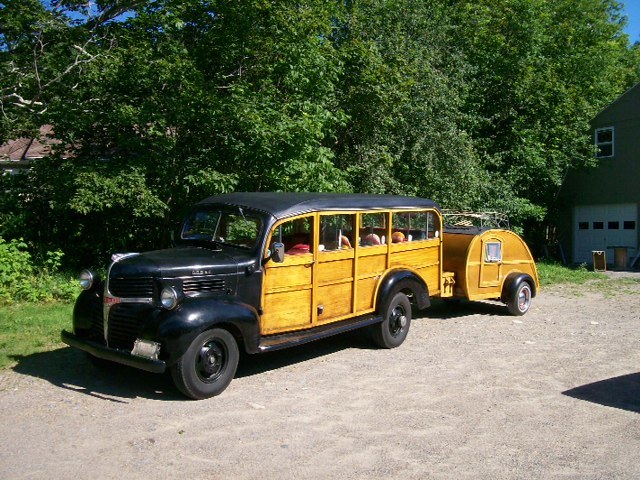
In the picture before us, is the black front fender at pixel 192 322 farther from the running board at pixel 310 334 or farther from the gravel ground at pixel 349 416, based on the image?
the gravel ground at pixel 349 416

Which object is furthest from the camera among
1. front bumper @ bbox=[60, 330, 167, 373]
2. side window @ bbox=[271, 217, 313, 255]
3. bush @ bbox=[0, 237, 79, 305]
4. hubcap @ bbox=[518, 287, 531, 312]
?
hubcap @ bbox=[518, 287, 531, 312]

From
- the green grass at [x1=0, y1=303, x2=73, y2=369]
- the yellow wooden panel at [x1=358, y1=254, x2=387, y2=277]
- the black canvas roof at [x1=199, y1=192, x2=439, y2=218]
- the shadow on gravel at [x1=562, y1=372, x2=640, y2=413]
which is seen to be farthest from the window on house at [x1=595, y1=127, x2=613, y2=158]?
A: the green grass at [x1=0, y1=303, x2=73, y2=369]

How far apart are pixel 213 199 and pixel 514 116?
52.6ft

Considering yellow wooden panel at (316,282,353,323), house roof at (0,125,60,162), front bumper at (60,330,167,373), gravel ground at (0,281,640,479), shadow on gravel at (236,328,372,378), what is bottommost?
gravel ground at (0,281,640,479)

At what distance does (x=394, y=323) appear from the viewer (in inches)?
346

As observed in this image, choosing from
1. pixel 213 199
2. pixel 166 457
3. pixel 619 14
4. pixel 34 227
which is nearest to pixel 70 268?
pixel 34 227

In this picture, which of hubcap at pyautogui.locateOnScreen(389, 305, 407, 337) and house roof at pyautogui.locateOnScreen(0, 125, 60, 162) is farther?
house roof at pyautogui.locateOnScreen(0, 125, 60, 162)

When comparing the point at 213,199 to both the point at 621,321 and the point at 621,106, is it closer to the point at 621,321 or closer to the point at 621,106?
the point at 621,321

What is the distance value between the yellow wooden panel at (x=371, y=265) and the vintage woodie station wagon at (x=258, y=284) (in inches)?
0.6

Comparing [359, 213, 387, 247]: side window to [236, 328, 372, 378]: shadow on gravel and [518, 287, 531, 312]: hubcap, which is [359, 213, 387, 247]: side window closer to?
[236, 328, 372, 378]: shadow on gravel

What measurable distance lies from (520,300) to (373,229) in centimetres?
423

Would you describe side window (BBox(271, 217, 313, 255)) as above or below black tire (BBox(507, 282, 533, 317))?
above

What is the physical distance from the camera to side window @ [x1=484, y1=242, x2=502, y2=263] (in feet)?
35.7

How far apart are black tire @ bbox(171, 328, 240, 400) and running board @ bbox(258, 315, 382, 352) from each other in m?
0.41
